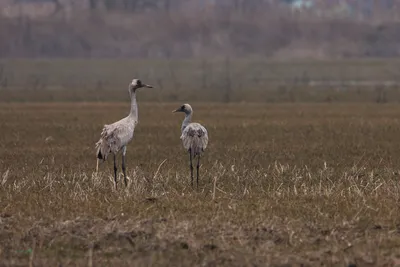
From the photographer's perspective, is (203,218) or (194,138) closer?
(203,218)

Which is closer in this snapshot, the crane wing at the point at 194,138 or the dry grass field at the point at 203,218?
the dry grass field at the point at 203,218

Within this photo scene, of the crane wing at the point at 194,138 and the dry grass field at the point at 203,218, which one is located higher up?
the crane wing at the point at 194,138

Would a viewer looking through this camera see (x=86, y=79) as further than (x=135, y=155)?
Yes

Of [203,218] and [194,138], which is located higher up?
[194,138]

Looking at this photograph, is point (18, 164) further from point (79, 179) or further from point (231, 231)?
point (231, 231)

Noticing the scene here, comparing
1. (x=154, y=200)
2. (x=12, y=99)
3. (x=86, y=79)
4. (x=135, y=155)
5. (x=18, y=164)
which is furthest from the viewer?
(x=86, y=79)

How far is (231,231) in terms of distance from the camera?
13.6 meters

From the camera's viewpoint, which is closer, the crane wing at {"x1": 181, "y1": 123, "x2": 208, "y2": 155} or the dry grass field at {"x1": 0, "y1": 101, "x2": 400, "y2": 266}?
the dry grass field at {"x1": 0, "y1": 101, "x2": 400, "y2": 266}

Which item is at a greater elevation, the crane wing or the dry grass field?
the crane wing

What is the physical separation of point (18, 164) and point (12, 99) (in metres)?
68.3

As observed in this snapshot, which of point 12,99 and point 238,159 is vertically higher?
point 238,159

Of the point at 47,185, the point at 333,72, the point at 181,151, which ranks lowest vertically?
the point at 333,72

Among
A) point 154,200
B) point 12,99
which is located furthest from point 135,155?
point 12,99

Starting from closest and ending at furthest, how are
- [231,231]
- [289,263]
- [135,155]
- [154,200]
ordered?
[289,263]
[231,231]
[154,200]
[135,155]
